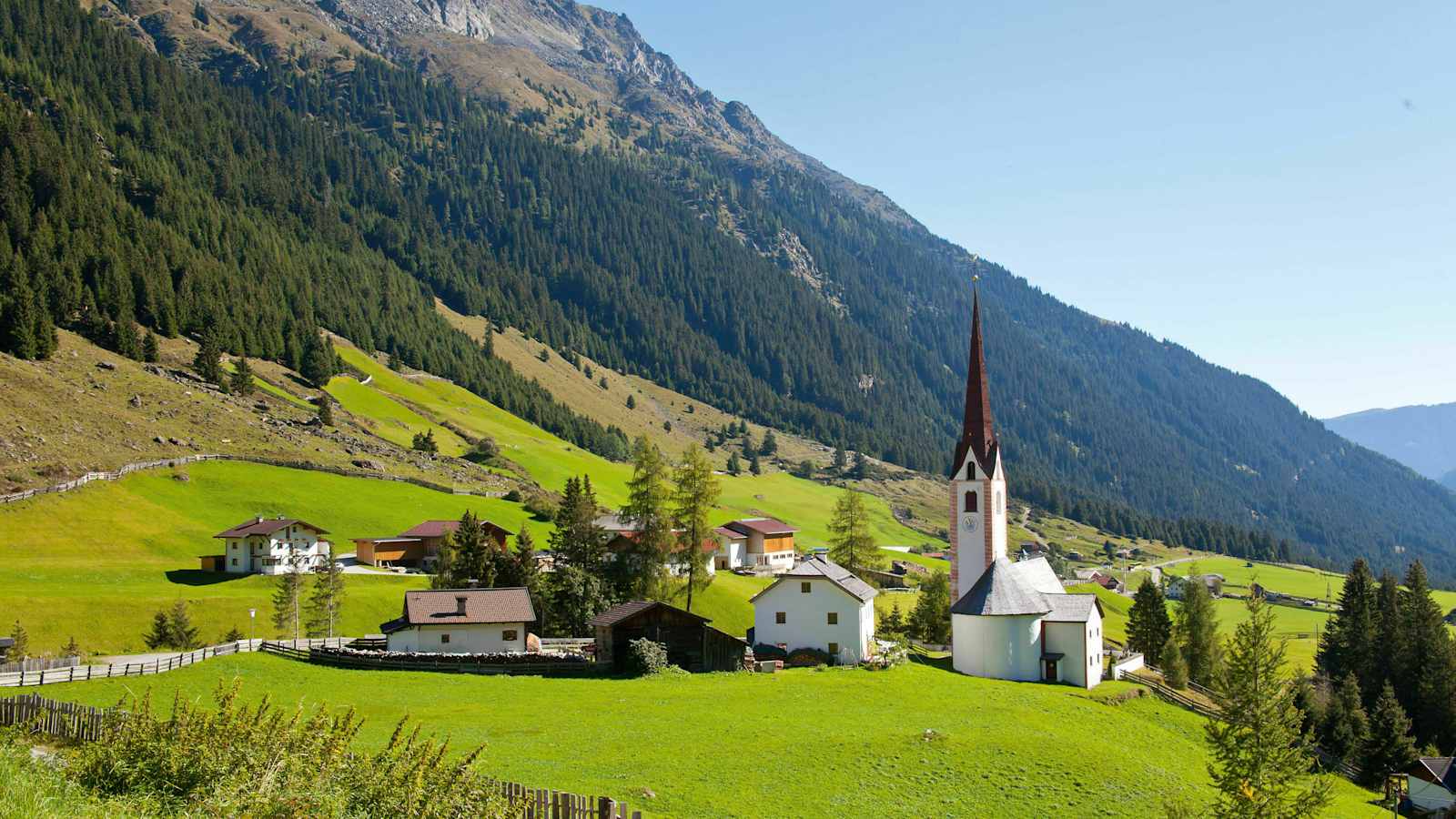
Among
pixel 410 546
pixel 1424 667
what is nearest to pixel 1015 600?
pixel 1424 667

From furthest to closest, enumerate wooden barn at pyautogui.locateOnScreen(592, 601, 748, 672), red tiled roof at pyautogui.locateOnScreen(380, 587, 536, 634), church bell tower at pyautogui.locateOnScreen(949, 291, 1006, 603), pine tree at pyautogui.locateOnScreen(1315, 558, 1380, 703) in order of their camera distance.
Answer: pine tree at pyautogui.locateOnScreen(1315, 558, 1380, 703) → church bell tower at pyautogui.locateOnScreen(949, 291, 1006, 603) → red tiled roof at pyautogui.locateOnScreen(380, 587, 536, 634) → wooden barn at pyautogui.locateOnScreen(592, 601, 748, 672)

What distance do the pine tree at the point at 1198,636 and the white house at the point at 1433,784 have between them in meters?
21.2

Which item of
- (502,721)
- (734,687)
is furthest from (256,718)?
(734,687)

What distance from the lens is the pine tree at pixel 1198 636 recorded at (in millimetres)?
84000

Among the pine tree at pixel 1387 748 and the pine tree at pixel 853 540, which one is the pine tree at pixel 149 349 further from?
the pine tree at pixel 1387 748

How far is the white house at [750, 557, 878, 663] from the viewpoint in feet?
212

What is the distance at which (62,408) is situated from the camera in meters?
100

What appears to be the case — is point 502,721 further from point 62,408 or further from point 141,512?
point 62,408

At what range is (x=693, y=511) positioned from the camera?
74.9 meters

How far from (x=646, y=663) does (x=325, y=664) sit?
17.7 meters

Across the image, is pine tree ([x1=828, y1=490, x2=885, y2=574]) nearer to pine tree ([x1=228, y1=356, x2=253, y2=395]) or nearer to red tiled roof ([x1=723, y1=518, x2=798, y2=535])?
red tiled roof ([x1=723, y1=518, x2=798, y2=535])

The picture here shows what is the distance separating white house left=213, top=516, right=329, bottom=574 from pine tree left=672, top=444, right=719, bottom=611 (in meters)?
31.4

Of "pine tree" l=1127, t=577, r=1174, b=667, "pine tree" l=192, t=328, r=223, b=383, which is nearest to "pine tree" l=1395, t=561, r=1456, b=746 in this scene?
"pine tree" l=1127, t=577, r=1174, b=667

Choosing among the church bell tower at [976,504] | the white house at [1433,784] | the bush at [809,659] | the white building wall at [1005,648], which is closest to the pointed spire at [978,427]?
the church bell tower at [976,504]
